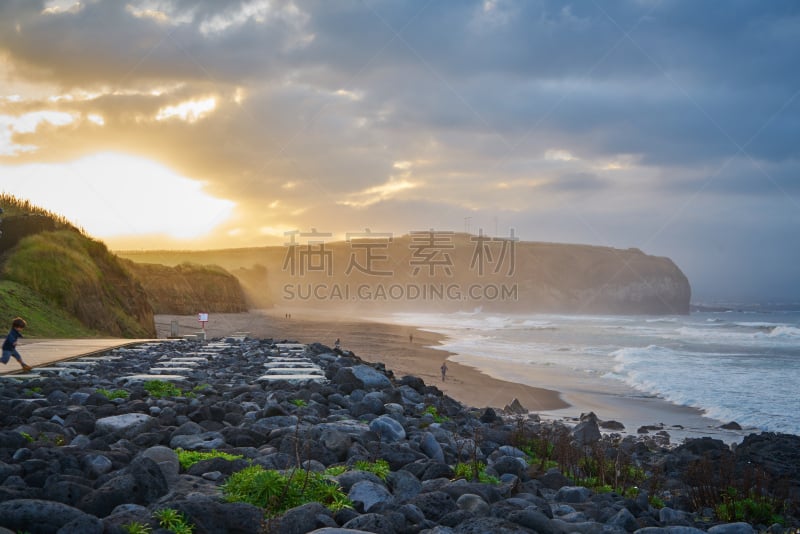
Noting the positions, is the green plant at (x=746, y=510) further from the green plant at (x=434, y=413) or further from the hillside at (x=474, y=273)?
the hillside at (x=474, y=273)

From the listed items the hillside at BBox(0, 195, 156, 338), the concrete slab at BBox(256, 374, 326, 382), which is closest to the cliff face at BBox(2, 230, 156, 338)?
the hillside at BBox(0, 195, 156, 338)

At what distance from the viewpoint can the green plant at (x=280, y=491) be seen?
13.7ft

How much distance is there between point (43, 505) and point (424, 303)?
434 feet

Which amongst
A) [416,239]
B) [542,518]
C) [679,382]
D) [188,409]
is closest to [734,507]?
[542,518]

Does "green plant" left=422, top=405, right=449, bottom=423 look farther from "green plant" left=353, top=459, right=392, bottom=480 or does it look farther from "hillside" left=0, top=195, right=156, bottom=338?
"hillside" left=0, top=195, right=156, bottom=338

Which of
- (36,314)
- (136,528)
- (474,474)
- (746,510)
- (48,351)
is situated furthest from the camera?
(36,314)

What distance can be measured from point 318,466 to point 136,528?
2.02 metres

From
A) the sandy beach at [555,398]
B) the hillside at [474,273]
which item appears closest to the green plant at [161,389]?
the sandy beach at [555,398]

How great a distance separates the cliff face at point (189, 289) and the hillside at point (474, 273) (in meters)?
75.1

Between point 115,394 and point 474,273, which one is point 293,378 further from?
point 474,273

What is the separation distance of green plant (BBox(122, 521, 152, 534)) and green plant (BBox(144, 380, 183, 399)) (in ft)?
17.6

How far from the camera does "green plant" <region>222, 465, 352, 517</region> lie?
417 centimetres

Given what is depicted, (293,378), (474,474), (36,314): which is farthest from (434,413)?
(36,314)

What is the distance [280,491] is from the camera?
426cm
